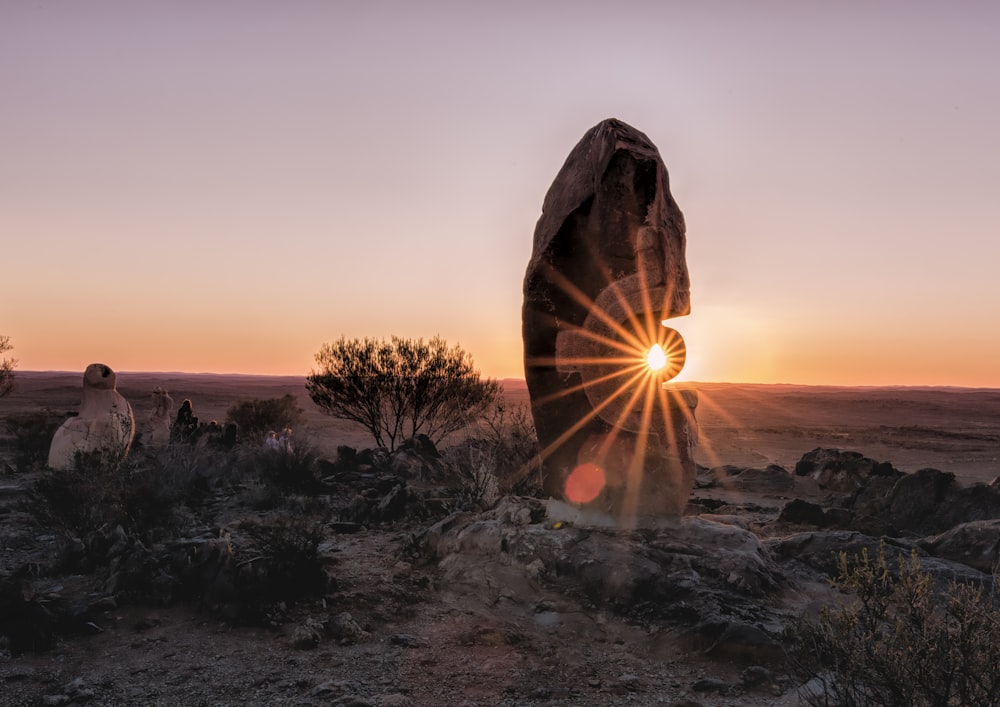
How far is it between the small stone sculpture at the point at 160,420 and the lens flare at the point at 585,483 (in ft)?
41.0

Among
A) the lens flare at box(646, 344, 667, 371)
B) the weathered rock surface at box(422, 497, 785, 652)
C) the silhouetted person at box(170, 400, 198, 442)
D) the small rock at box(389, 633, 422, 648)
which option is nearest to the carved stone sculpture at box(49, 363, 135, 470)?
the silhouetted person at box(170, 400, 198, 442)

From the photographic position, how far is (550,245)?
850 cm

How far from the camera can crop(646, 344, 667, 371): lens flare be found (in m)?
8.38

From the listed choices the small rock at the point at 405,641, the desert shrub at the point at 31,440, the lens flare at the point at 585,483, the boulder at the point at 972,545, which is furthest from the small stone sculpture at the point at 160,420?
the boulder at the point at 972,545

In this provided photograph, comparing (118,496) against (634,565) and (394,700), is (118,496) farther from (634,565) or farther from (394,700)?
(634,565)

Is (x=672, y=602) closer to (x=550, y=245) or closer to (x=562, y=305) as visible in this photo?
(x=562, y=305)

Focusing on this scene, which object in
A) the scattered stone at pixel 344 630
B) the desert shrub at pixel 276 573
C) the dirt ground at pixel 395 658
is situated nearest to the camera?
the dirt ground at pixel 395 658

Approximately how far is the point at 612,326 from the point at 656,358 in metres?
0.63

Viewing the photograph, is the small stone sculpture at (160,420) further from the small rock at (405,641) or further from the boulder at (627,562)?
the small rock at (405,641)

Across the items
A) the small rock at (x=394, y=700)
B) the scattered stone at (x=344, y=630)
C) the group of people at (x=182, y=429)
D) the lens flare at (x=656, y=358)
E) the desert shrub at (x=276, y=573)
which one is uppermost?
the lens flare at (x=656, y=358)

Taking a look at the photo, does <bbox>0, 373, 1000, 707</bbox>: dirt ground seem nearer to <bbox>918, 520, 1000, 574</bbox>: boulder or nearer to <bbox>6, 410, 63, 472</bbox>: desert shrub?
<bbox>918, 520, 1000, 574</bbox>: boulder

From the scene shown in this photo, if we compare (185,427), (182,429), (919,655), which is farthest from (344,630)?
(185,427)

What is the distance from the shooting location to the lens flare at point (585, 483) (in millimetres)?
8555

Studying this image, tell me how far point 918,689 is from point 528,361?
546 cm
